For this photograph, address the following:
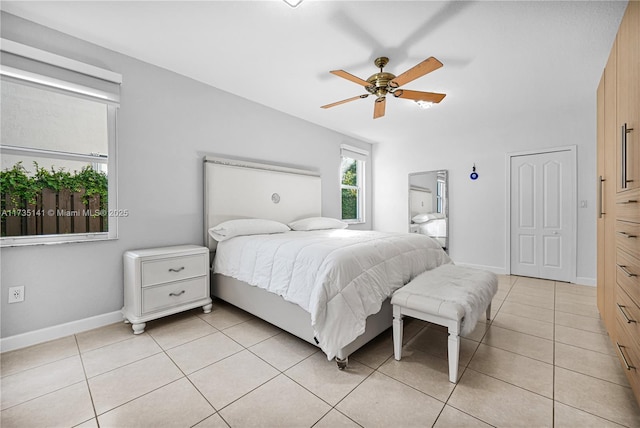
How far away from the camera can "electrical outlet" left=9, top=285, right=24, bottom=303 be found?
1.96m

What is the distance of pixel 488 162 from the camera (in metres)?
4.31

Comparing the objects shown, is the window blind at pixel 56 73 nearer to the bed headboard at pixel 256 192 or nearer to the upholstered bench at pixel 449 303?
the bed headboard at pixel 256 192

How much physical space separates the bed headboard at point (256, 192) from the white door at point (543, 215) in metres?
3.04

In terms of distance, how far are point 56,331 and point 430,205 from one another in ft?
16.6

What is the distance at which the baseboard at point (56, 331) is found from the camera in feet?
6.38

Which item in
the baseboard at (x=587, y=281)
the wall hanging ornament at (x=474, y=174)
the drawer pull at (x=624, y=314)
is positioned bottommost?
the baseboard at (x=587, y=281)

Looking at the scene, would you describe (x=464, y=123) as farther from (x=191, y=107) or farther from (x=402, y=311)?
(x=191, y=107)

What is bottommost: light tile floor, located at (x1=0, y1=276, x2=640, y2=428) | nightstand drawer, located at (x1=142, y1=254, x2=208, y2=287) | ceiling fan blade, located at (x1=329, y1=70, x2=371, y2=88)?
light tile floor, located at (x1=0, y1=276, x2=640, y2=428)

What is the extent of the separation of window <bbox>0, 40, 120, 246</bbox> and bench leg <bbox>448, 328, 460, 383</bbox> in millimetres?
2767

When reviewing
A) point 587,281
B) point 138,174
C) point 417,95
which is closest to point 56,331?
point 138,174

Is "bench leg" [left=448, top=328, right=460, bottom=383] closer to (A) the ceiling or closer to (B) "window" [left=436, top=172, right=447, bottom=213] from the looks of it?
(A) the ceiling

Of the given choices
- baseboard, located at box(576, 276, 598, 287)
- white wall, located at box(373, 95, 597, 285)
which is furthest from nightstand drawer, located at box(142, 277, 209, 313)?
baseboard, located at box(576, 276, 598, 287)

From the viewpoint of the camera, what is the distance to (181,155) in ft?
9.28

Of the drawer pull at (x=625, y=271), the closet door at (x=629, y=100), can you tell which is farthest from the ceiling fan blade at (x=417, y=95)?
the drawer pull at (x=625, y=271)
